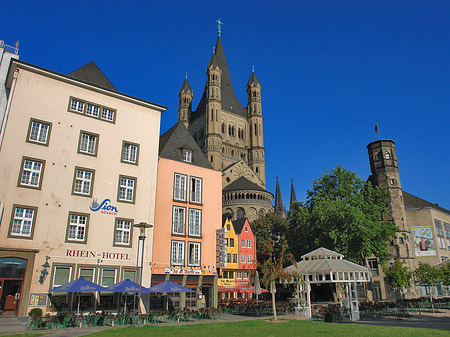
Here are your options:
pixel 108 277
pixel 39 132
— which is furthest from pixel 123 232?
pixel 39 132

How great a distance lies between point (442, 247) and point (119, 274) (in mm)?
59911

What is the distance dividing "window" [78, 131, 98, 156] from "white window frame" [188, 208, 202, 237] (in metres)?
9.29

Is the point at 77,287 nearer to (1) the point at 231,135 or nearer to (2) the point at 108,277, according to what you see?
(2) the point at 108,277

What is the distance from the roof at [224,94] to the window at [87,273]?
243 ft

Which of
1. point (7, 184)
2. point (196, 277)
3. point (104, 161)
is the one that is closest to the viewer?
point (7, 184)

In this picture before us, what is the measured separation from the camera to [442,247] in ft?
201

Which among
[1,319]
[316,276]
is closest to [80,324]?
[1,319]

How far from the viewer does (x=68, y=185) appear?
23.0 metres

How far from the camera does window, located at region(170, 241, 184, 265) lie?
27061mm

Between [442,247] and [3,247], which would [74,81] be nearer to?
[3,247]

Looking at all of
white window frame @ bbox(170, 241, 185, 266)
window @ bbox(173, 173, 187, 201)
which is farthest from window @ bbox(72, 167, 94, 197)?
white window frame @ bbox(170, 241, 185, 266)

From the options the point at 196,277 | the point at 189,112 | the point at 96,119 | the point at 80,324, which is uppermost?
the point at 189,112

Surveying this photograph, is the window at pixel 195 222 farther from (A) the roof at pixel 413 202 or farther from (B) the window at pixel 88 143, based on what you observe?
(A) the roof at pixel 413 202

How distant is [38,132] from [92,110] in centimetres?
426
